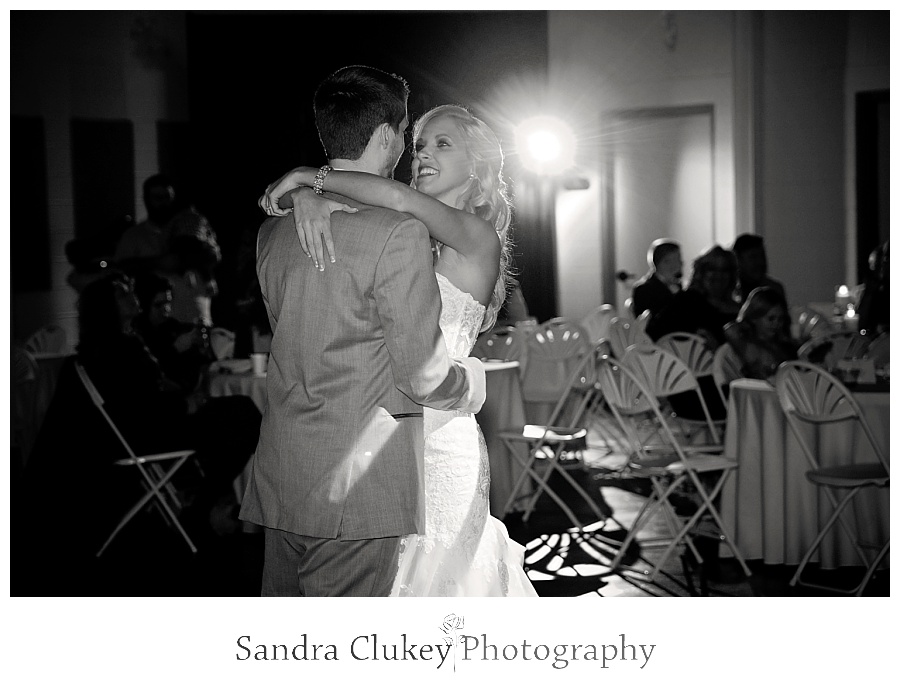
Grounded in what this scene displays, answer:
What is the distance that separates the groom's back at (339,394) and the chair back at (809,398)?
232 centimetres

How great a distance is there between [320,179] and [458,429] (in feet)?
2.28

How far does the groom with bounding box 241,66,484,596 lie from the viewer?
6.56ft

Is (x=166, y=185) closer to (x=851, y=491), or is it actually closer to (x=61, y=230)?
(x=61, y=230)

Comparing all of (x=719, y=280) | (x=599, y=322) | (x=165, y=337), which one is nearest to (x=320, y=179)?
(x=165, y=337)

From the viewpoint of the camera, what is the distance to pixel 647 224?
10.5 m

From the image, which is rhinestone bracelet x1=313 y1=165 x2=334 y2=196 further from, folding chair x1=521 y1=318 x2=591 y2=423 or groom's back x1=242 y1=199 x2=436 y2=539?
folding chair x1=521 y1=318 x2=591 y2=423

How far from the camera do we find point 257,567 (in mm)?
4457

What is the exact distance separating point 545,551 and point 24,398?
3.20 meters

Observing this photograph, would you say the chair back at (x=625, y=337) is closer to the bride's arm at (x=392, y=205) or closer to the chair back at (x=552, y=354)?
the chair back at (x=552, y=354)

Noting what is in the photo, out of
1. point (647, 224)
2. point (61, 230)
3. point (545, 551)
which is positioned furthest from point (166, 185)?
point (647, 224)

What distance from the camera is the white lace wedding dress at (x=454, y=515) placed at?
243 cm

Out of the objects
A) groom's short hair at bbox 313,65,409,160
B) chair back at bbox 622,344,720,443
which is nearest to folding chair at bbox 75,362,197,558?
chair back at bbox 622,344,720,443

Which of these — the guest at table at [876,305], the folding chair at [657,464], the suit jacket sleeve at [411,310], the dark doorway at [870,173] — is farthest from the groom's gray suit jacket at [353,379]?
the dark doorway at [870,173]
